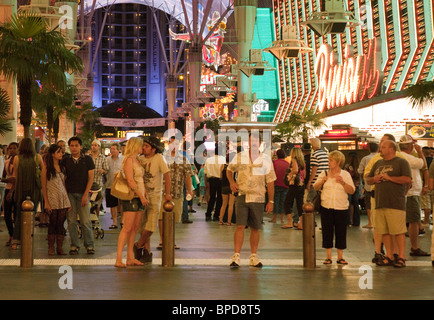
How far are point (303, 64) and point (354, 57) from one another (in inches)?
961

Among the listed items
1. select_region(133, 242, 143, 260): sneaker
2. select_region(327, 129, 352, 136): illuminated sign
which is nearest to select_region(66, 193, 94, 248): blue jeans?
select_region(133, 242, 143, 260): sneaker

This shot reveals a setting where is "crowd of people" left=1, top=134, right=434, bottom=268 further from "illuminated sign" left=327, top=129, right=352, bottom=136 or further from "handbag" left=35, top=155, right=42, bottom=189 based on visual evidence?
"illuminated sign" left=327, top=129, right=352, bottom=136

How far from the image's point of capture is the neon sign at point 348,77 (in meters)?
44.4

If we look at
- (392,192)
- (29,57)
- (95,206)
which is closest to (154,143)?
(392,192)

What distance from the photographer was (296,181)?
1819cm

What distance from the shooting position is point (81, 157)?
41.1 ft

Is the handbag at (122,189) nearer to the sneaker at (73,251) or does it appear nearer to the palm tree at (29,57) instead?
the sneaker at (73,251)

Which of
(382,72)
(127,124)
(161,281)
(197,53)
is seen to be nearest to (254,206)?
(161,281)

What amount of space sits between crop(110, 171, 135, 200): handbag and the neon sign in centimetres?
3412

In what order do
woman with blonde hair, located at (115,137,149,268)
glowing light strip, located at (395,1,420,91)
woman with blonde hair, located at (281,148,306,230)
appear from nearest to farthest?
woman with blonde hair, located at (115,137,149,268) → woman with blonde hair, located at (281,148,306,230) → glowing light strip, located at (395,1,420,91)

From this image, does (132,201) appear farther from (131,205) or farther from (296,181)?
(296,181)

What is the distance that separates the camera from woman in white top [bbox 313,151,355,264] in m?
11.5

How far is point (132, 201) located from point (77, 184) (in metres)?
1.90

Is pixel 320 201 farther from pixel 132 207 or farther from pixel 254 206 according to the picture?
pixel 132 207
